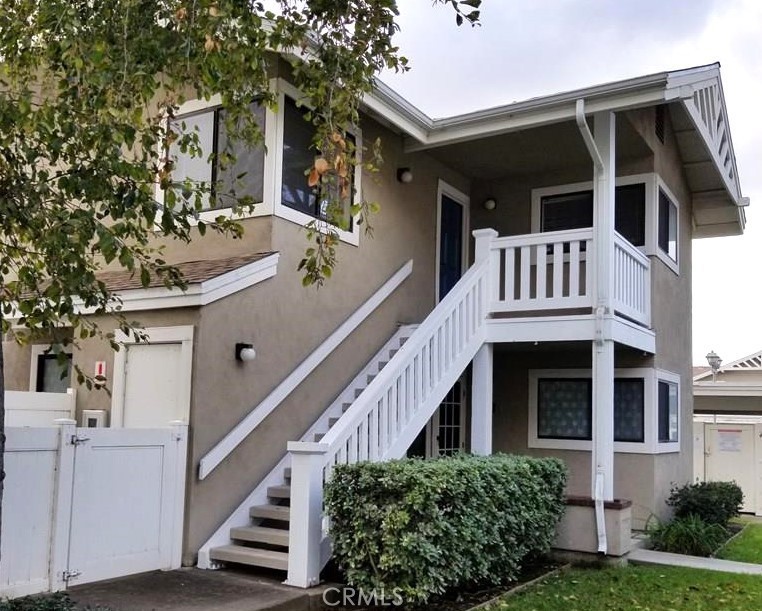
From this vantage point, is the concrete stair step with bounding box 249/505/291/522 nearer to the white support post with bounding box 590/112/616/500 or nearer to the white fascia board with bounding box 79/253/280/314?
the white fascia board with bounding box 79/253/280/314

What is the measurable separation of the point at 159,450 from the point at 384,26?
412cm

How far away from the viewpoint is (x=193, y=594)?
6160mm

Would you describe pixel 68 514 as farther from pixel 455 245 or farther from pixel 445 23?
pixel 455 245

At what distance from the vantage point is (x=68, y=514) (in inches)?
242

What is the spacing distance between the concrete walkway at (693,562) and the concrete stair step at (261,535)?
→ 4.04m

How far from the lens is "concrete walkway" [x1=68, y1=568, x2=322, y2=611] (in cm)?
577

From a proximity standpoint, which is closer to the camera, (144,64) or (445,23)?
(144,64)

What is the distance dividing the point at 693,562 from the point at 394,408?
12.9 ft

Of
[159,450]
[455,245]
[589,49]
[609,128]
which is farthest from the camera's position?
[589,49]

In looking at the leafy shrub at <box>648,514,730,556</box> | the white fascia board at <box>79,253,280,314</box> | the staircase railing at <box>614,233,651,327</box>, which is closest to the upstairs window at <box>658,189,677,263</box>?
the staircase railing at <box>614,233,651,327</box>

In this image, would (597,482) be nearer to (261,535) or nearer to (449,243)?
(261,535)

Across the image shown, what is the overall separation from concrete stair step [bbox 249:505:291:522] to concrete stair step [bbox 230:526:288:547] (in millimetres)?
112

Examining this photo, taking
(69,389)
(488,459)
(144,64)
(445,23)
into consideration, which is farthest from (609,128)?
(69,389)

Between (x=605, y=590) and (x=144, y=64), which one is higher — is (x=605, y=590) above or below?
below
